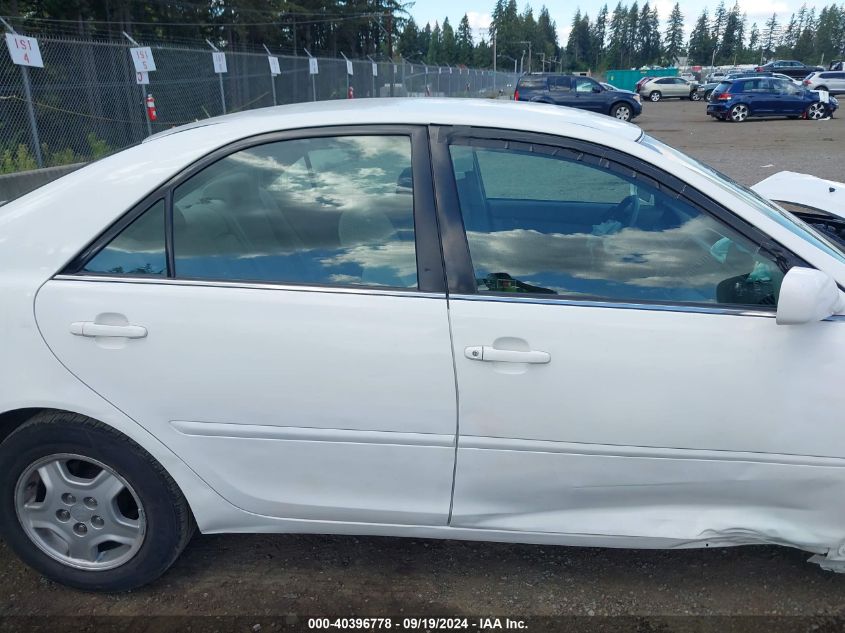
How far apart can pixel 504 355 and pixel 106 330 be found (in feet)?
4.03

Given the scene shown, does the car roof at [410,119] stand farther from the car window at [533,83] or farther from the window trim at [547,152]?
the car window at [533,83]

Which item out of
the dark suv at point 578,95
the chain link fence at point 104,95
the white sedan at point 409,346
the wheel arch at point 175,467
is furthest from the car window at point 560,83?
the wheel arch at point 175,467

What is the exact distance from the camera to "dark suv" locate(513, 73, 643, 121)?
25766 mm

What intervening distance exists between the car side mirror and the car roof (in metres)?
0.69

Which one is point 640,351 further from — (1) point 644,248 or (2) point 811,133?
(2) point 811,133

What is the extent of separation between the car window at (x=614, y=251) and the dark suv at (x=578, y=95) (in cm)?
2387

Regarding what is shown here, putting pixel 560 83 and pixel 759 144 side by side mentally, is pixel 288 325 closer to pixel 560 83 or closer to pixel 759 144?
pixel 759 144

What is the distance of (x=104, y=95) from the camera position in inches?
469

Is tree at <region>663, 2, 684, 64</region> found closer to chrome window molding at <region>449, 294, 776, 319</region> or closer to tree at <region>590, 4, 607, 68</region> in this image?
tree at <region>590, 4, 607, 68</region>

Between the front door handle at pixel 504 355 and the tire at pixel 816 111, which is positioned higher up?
the front door handle at pixel 504 355

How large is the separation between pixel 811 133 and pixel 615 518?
22.1m

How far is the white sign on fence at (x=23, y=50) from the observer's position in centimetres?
861

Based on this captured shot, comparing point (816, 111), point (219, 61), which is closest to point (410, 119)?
point (219, 61)

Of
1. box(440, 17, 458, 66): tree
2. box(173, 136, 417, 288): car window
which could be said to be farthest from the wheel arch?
box(440, 17, 458, 66): tree
